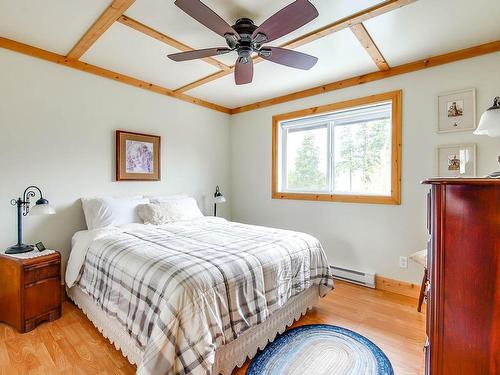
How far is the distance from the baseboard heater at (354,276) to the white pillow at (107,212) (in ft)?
7.97

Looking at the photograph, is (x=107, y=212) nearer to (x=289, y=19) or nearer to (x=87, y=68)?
(x=87, y=68)

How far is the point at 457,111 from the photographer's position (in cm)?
248

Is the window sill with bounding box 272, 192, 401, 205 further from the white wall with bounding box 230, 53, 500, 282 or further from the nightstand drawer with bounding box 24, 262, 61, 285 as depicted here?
the nightstand drawer with bounding box 24, 262, 61, 285

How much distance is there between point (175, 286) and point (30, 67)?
2553 millimetres

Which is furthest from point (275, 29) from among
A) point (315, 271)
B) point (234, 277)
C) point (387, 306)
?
point (387, 306)

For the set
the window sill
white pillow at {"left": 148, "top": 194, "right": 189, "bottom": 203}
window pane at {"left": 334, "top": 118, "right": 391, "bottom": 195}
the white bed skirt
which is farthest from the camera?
white pillow at {"left": 148, "top": 194, "right": 189, "bottom": 203}

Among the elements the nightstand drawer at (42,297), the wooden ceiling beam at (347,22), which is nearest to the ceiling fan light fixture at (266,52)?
the wooden ceiling beam at (347,22)

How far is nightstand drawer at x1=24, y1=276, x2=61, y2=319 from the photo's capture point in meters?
2.08

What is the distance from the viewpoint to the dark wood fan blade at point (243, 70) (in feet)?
7.09

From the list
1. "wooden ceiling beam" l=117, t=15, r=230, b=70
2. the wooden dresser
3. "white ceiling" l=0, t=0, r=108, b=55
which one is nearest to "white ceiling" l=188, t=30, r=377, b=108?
"wooden ceiling beam" l=117, t=15, r=230, b=70

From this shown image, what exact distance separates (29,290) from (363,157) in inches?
136

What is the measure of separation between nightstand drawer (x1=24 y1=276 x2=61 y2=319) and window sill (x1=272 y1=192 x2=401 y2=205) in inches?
106

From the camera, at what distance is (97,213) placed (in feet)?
8.84

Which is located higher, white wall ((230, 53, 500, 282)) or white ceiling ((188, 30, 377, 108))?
white ceiling ((188, 30, 377, 108))
